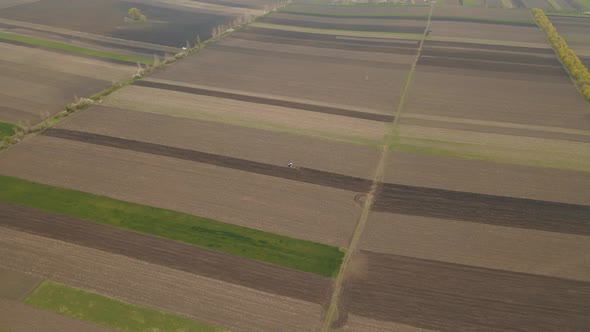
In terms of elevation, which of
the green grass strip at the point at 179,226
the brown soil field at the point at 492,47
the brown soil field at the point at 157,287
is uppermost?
the brown soil field at the point at 492,47

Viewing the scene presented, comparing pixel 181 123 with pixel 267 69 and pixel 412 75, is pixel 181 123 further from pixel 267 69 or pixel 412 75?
pixel 412 75

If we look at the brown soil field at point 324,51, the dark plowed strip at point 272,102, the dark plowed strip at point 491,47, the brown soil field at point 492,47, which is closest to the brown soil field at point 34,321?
the dark plowed strip at point 272,102

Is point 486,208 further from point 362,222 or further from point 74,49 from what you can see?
point 74,49

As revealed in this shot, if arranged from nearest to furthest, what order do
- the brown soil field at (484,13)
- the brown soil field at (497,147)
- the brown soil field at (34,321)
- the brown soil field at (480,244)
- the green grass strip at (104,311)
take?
the brown soil field at (34,321), the green grass strip at (104,311), the brown soil field at (480,244), the brown soil field at (497,147), the brown soil field at (484,13)

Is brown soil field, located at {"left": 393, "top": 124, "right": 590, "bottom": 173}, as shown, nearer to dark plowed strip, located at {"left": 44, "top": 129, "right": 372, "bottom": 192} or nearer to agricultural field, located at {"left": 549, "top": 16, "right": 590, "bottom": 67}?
dark plowed strip, located at {"left": 44, "top": 129, "right": 372, "bottom": 192}

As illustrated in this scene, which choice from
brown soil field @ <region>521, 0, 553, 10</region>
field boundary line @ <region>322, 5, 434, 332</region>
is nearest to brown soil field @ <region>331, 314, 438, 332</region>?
field boundary line @ <region>322, 5, 434, 332</region>

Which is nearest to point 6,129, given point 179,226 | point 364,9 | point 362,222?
point 179,226

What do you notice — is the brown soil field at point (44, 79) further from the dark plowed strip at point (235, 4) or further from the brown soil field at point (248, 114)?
the dark plowed strip at point (235, 4)
